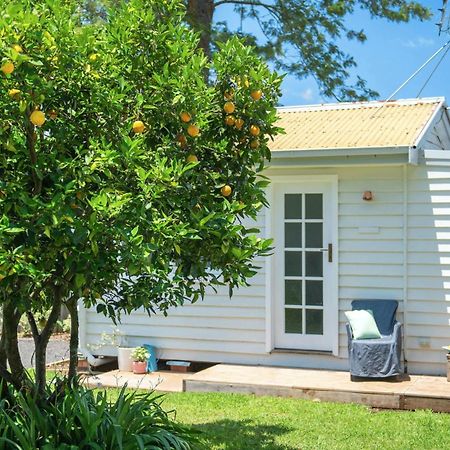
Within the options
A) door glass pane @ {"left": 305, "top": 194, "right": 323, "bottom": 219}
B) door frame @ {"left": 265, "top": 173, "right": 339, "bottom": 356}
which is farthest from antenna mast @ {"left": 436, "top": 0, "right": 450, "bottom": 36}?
door glass pane @ {"left": 305, "top": 194, "right": 323, "bottom": 219}

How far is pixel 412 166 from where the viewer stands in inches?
322

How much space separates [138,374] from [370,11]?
940cm

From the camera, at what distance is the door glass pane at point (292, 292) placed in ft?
28.7

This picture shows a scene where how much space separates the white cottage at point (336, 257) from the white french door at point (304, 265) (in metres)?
0.01

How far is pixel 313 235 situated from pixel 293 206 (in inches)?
16.5

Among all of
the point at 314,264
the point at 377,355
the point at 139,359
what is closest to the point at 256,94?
the point at 377,355

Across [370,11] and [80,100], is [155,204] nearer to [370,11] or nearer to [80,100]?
[80,100]

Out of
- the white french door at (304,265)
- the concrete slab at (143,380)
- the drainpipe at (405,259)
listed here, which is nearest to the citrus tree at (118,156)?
the concrete slab at (143,380)

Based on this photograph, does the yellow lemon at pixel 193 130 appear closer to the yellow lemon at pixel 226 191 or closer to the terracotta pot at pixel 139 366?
the yellow lemon at pixel 226 191

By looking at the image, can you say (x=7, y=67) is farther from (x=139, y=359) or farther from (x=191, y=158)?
(x=139, y=359)

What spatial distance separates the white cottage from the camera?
8.07 metres

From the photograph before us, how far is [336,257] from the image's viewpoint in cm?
849

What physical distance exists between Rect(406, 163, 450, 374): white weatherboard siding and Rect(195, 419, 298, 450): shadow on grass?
2.49m

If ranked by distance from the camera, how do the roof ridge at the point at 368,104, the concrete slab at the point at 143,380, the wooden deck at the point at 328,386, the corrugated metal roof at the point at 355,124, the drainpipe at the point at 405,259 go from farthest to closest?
the roof ridge at the point at 368,104 < the corrugated metal roof at the point at 355,124 < the drainpipe at the point at 405,259 < the concrete slab at the point at 143,380 < the wooden deck at the point at 328,386
